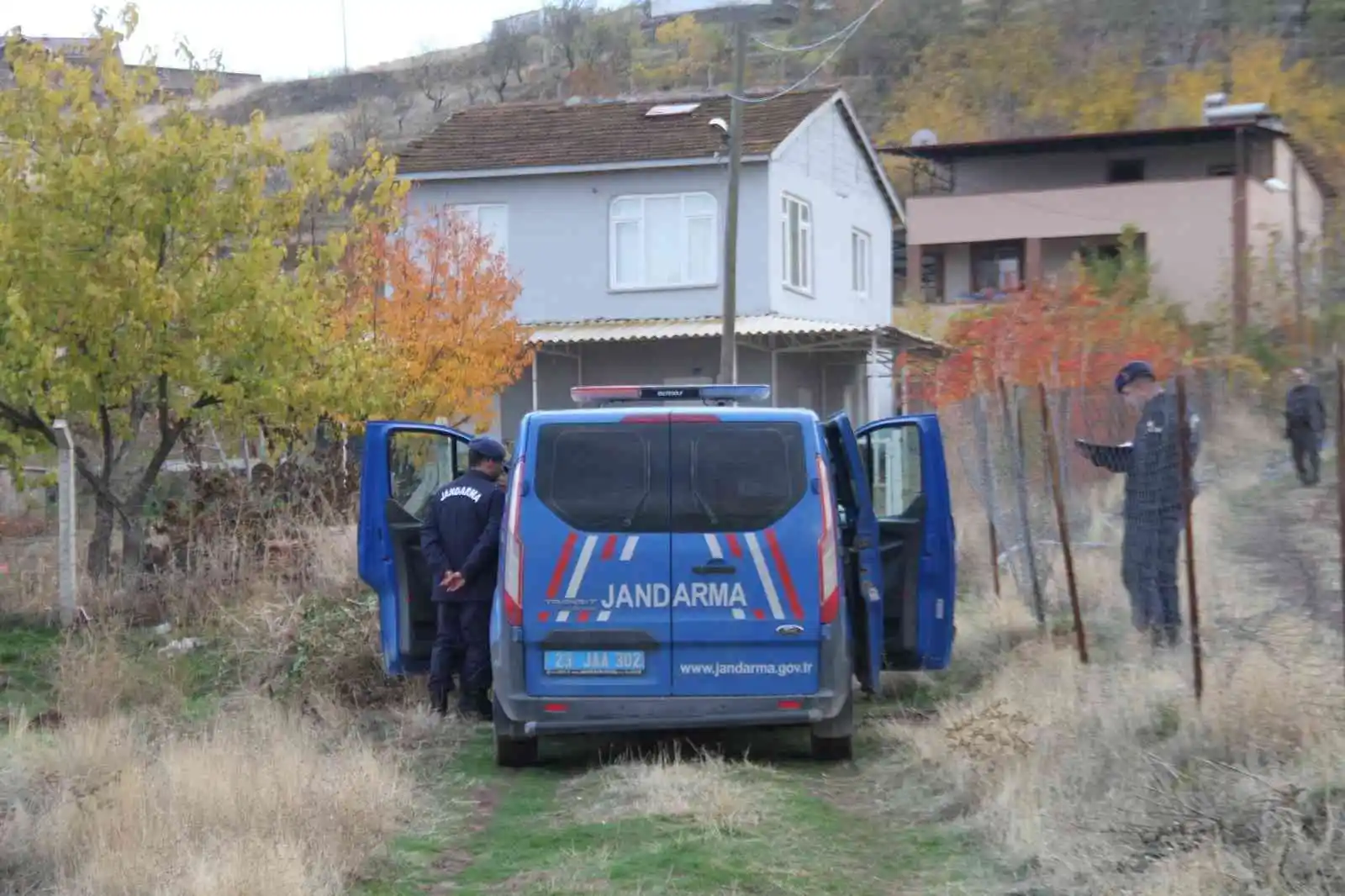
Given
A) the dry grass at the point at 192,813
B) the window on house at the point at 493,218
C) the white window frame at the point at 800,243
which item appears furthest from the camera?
the window on house at the point at 493,218

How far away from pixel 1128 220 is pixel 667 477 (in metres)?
38.4

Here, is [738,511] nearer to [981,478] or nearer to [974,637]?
[974,637]

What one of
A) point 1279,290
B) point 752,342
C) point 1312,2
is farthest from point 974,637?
point 1312,2

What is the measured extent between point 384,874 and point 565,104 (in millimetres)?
28322

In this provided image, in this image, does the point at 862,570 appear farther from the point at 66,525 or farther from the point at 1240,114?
the point at 1240,114

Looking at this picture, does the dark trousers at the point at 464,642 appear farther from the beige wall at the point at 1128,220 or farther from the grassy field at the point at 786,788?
the beige wall at the point at 1128,220

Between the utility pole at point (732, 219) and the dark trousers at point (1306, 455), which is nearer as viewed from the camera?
the dark trousers at point (1306, 455)

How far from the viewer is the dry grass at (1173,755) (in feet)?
19.6

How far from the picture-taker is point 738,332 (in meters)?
28.3

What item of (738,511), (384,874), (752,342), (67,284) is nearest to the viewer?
(384,874)

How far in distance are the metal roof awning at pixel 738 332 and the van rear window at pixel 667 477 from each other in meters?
19.0

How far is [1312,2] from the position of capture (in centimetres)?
3509

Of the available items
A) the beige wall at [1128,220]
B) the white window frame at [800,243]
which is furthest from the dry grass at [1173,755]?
the beige wall at [1128,220]

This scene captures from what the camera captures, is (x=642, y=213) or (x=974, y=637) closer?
(x=974, y=637)
